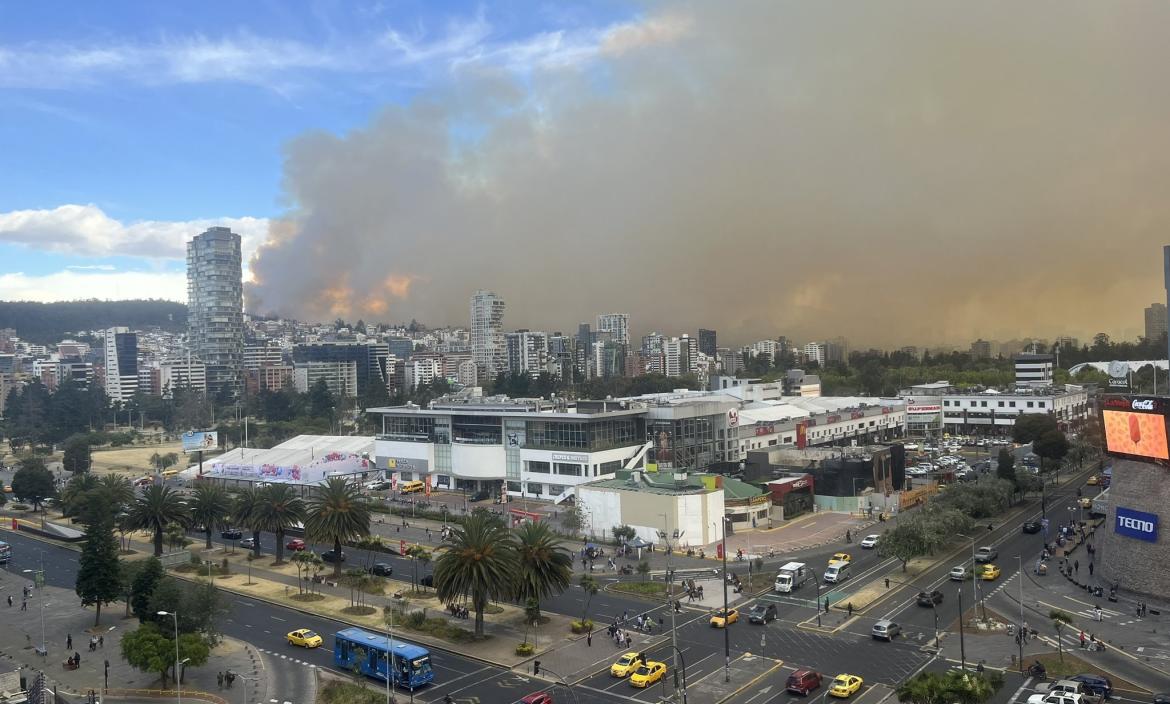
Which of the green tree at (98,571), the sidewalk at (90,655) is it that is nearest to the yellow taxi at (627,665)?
the sidewalk at (90,655)

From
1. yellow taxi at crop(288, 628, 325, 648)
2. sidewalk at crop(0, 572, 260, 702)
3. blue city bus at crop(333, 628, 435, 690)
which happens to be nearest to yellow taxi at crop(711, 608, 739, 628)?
blue city bus at crop(333, 628, 435, 690)

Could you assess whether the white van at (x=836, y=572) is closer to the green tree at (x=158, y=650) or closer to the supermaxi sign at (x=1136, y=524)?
the supermaxi sign at (x=1136, y=524)

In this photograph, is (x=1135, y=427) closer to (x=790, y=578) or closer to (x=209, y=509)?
(x=790, y=578)

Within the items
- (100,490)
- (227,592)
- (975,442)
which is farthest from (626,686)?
(975,442)

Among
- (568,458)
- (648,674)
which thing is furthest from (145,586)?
(568,458)

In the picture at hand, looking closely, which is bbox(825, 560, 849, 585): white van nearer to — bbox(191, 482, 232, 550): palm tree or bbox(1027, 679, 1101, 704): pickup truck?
bbox(1027, 679, 1101, 704): pickup truck

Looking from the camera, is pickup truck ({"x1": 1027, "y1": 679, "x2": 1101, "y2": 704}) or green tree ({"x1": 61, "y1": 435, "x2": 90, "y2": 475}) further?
green tree ({"x1": 61, "y1": 435, "x2": 90, "y2": 475})

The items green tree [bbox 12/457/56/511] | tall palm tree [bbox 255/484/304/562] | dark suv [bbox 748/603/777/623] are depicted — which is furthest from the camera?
green tree [bbox 12/457/56/511]
